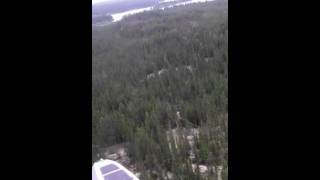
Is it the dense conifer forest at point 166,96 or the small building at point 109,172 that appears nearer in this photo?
the small building at point 109,172

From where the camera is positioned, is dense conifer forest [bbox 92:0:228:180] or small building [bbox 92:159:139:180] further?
dense conifer forest [bbox 92:0:228:180]

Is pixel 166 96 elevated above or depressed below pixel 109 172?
above

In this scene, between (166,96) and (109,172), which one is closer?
(109,172)
